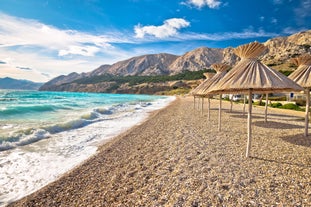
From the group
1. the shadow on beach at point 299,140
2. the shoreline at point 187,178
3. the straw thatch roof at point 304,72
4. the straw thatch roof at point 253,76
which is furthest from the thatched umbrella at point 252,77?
the straw thatch roof at point 304,72

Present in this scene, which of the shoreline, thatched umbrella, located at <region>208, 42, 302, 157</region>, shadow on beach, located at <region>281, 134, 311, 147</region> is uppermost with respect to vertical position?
thatched umbrella, located at <region>208, 42, 302, 157</region>

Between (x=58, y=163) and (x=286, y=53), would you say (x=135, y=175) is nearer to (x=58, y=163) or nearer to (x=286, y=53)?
(x=58, y=163)

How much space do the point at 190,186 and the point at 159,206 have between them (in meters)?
0.82

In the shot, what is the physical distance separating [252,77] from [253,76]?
42 millimetres

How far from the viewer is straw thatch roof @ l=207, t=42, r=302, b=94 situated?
4.63 metres

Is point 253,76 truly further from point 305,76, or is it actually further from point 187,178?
point 305,76

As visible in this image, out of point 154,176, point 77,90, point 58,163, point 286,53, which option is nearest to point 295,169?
point 154,176

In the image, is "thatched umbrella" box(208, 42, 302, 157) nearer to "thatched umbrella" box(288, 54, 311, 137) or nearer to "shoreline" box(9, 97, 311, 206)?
"shoreline" box(9, 97, 311, 206)

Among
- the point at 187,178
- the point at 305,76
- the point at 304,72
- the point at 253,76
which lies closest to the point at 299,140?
the point at 305,76

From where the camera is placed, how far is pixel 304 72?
7598 millimetres

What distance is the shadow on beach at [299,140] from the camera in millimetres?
6574

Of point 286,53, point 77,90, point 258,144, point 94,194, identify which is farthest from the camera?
point 77,90

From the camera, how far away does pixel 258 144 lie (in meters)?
6.40

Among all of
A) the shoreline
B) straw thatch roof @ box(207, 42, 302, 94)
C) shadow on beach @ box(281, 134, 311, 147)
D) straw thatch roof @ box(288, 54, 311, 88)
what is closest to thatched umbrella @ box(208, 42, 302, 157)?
straw thatch roof @ box(207, 42, 302, 94)
